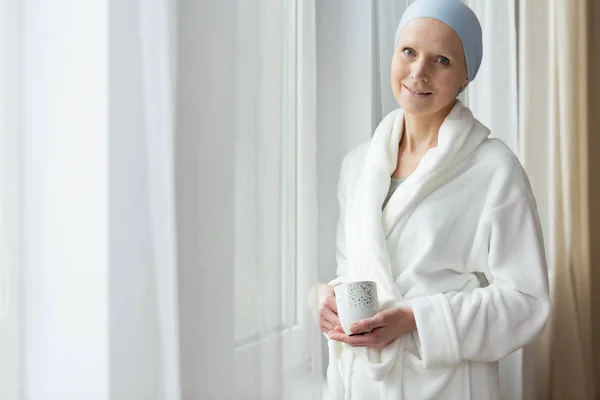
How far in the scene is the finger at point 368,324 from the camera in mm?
1137

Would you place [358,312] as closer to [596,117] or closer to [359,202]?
[359,202]

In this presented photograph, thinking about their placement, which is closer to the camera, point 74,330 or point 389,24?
point 74,330

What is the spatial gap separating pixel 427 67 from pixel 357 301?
45cm

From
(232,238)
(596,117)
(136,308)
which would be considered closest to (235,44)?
(232,238)

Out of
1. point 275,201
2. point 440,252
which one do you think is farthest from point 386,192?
point 275,201

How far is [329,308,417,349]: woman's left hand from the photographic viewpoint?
114 cm

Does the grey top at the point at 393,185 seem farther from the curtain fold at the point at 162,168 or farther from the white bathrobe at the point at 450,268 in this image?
the curtain fold at the point at 162,168

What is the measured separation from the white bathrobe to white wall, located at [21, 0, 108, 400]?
65 cm

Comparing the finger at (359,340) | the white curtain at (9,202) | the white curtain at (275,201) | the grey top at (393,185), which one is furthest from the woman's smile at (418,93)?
the white curtain at (9,202)

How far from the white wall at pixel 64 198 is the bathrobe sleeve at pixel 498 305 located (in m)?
0.67

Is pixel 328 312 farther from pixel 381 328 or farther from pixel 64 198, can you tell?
pixel 64 198

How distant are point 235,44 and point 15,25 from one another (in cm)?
28

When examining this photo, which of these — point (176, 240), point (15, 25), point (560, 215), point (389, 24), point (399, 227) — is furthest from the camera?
point (560, 215)

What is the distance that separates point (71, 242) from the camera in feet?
2.05
